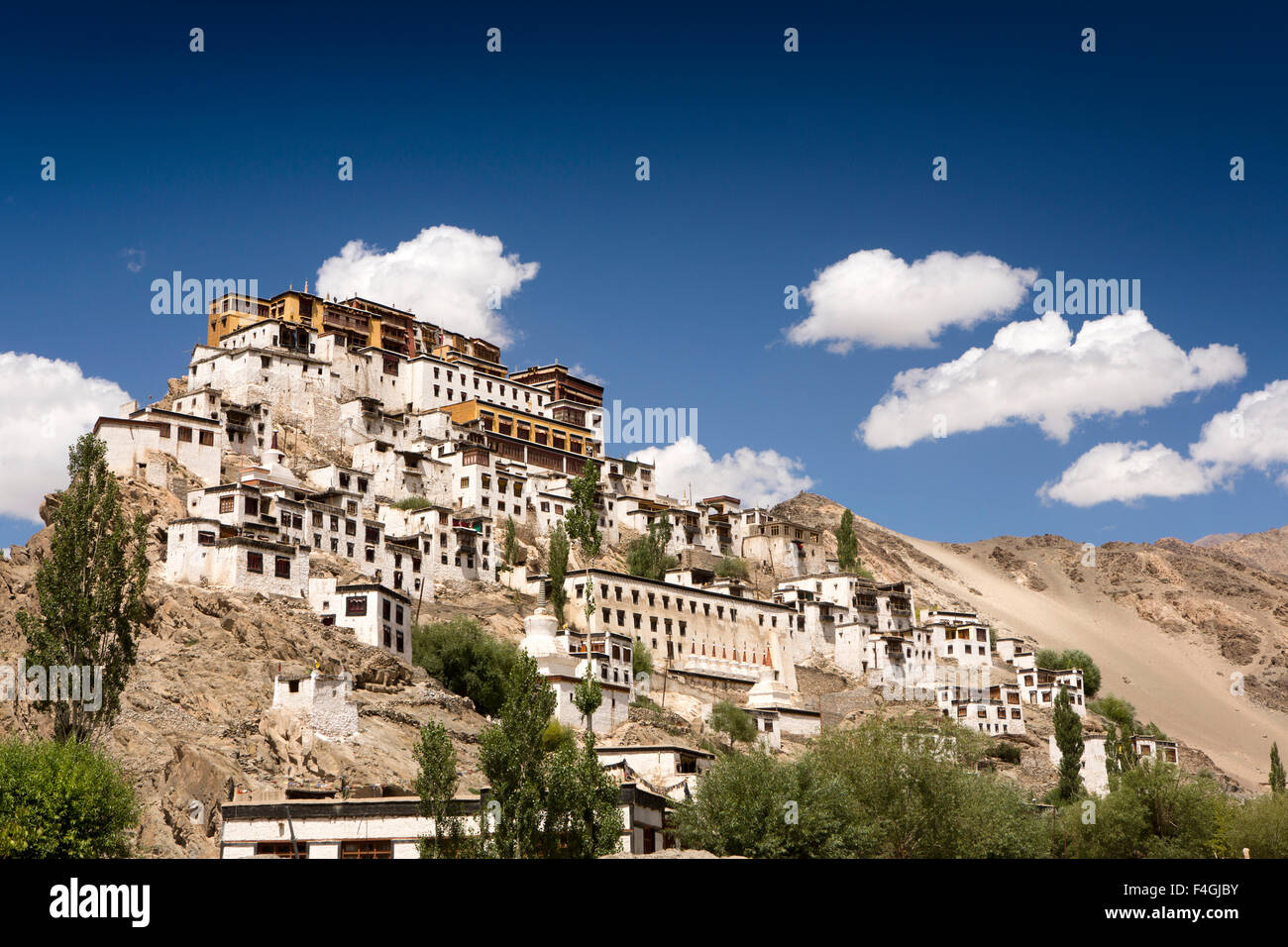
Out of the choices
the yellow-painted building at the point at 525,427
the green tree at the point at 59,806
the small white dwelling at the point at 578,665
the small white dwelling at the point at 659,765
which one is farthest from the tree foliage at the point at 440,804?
the yellow-painted building at the point at 525,427

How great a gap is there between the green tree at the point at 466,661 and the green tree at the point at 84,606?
63.5 ft

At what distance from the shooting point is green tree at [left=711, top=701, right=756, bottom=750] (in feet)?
229

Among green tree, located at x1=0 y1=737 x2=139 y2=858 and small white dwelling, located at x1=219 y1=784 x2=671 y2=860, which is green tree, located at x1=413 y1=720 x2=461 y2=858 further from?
green tree, located at x1=0 y1=737 x2=139 y2=858

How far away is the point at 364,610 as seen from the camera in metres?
60.2

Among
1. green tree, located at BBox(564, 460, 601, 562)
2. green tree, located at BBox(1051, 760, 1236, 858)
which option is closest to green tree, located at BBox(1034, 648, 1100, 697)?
green tree, located at BBox(564, 460, 601, 562)

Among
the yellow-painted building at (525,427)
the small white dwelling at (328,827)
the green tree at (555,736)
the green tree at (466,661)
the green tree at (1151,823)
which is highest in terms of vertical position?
the yellow-painted building at (525,427)

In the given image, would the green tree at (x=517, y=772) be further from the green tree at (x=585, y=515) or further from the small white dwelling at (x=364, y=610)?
the green tree at (x=585, y=515)

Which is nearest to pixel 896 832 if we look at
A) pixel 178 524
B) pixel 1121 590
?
pixel 178 524

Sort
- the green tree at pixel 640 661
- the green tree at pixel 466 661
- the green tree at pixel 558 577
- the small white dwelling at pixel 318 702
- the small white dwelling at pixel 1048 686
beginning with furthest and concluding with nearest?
the small white dwelling at pixel 1048 686 → the green tree at pixel 558 577 → the green tree at pixel 640 661 → the green tree at pixel 466 661 → the small white dwelling at pixel 318 702

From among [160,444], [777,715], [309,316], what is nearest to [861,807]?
[777,715]

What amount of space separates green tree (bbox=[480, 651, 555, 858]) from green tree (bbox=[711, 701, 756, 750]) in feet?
103

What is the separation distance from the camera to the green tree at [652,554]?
87.2m

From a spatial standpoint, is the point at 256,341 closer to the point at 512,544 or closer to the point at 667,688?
the point at 512,544

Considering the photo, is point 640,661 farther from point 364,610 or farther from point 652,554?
point 364,610
